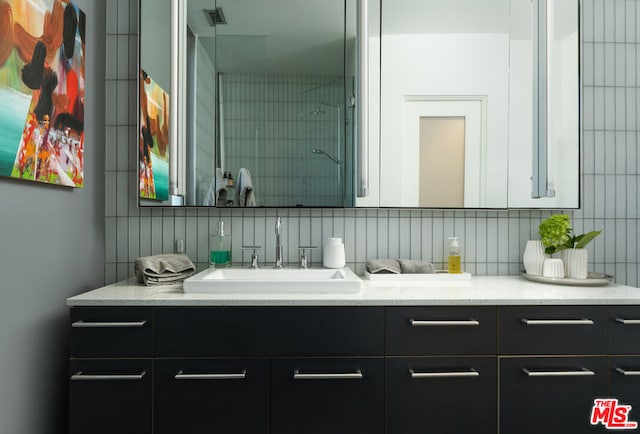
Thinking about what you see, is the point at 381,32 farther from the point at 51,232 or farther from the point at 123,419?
the point at 123,419

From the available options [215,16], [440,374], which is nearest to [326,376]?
[440,374]

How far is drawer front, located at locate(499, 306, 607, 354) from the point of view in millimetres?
1622

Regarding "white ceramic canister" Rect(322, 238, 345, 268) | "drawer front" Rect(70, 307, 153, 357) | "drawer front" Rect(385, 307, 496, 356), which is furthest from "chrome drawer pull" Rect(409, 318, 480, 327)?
"drawer front" Rect(70, 307, 153, 357)

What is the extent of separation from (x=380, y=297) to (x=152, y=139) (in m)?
1.34

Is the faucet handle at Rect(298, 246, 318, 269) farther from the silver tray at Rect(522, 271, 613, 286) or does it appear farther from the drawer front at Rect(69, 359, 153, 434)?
the silver tray at Rect(522, 271, 613, 286)

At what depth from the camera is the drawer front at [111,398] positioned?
5.08 feet

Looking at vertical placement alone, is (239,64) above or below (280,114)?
above

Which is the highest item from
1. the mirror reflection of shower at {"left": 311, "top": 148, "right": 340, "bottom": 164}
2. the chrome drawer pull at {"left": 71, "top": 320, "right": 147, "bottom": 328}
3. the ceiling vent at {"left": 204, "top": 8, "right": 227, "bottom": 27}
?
the ceiling vent at {"left": 204, "top": 8, "right": 227, "bottom": 27}

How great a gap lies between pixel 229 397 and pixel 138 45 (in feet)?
5.41

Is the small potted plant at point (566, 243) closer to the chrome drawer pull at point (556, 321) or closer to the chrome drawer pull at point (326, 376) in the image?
the chrome drawer pull at point (556, 321)

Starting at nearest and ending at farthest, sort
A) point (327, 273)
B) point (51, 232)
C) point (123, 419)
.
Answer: point (123, 419) → point (51, 232) → point (327, 273)

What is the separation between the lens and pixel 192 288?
5.40 feet

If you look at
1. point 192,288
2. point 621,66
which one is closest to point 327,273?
point 192,288

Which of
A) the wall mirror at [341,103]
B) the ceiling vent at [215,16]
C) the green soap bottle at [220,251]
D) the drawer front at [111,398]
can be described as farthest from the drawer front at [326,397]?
the ceiling vent at [215,16]
